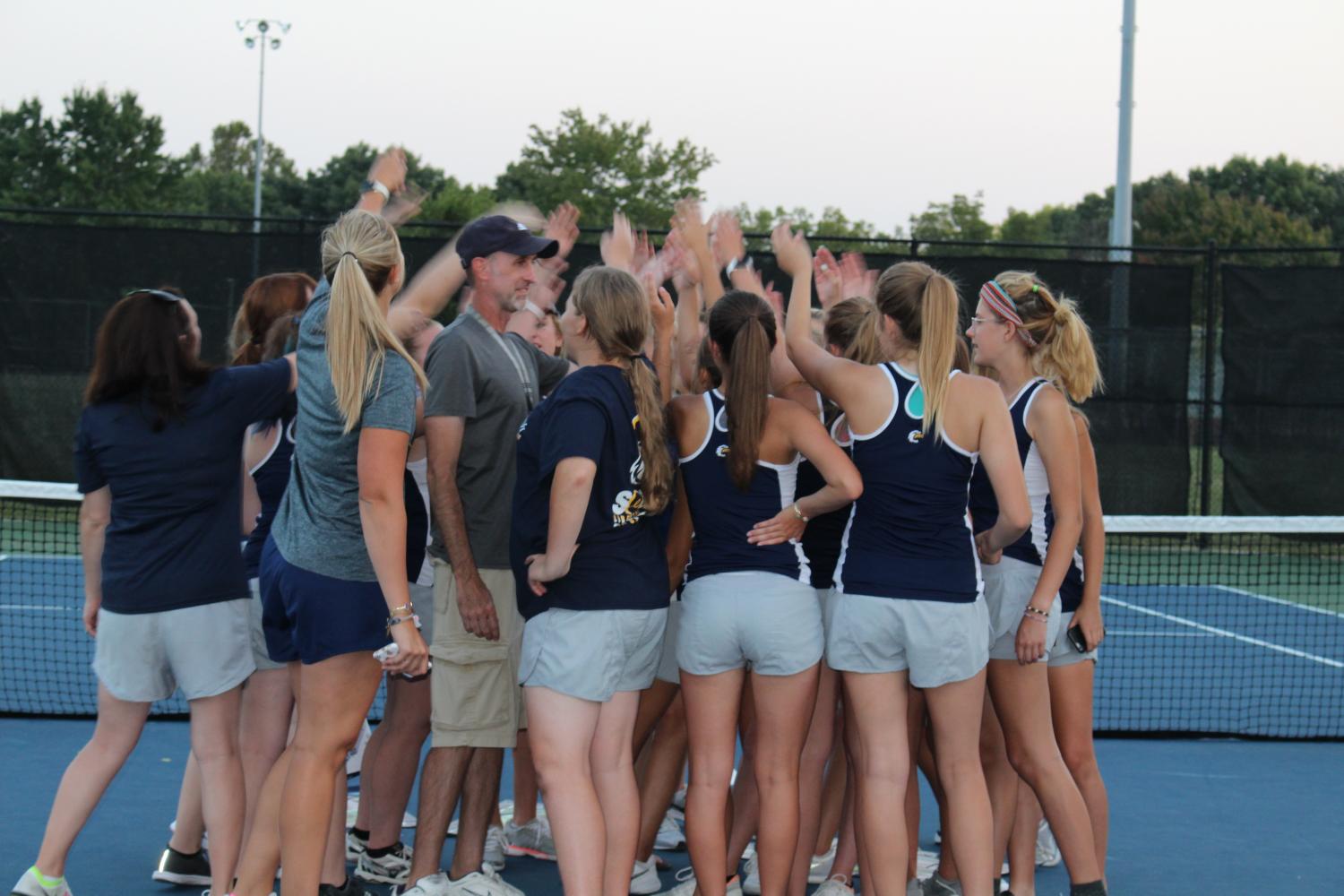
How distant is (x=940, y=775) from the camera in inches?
150

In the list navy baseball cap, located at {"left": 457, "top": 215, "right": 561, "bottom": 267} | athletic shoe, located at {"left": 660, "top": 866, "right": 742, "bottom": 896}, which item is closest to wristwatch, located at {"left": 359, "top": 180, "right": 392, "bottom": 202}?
navy baseball cap, located at {"left": 457, "top": 215, "right": 561, "bottom": 267}

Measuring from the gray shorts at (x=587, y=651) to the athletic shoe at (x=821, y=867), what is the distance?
4.32ft

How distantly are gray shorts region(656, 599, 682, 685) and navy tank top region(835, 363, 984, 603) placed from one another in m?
0.63

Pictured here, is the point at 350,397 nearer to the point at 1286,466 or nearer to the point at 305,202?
the point at 1286,466

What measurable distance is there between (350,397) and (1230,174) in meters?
63.3

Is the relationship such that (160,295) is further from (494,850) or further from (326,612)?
(494,850)

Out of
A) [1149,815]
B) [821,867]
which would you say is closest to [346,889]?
[821,867]

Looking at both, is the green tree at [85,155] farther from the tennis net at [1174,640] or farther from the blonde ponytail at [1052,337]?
the blonde ponytail at [1052,337]

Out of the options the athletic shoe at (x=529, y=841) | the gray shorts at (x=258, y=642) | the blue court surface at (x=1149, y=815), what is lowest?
the blue court surface at (x=1149, y=815)

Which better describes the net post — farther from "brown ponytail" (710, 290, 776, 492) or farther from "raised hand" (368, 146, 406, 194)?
"brown ponytail" (710, 290, 776, 492)

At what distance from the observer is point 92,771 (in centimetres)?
399

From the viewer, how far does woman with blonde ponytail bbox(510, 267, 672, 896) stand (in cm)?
361

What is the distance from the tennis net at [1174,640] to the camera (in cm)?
710

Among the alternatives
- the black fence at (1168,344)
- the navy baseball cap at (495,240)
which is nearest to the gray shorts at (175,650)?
the navy baseball cap at (495,240)
